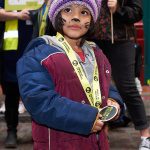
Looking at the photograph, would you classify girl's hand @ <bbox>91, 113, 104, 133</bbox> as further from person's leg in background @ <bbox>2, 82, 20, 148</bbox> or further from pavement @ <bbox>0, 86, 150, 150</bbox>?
pavement @ <bbox>0, 86, 150, 150</bbox>

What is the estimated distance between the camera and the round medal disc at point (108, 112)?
2.24 metres

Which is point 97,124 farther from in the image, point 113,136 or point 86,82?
point 113,136

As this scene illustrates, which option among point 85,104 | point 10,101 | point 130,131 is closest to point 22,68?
point 85,104

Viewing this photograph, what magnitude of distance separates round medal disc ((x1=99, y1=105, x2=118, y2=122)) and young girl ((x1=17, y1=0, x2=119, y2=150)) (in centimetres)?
4

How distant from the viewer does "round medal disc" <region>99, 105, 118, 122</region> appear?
2236mm

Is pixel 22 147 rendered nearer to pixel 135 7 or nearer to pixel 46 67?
pixel 135 7

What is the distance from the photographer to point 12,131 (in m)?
4.78

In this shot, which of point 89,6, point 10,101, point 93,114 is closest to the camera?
point 93,114

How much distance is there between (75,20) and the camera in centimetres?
243

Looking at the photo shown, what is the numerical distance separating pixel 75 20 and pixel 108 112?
0.49 metres

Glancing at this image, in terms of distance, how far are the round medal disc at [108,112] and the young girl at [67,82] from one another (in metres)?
0.04

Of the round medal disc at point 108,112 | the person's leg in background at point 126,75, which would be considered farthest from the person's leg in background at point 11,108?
the round medal disc at point 108,112

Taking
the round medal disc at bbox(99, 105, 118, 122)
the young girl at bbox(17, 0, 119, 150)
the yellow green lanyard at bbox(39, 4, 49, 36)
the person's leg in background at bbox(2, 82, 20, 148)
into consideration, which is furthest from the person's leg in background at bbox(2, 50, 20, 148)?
the round medal disc at bbox(99, 105, 118, 122)

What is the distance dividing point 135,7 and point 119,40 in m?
0.32
